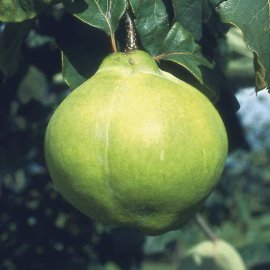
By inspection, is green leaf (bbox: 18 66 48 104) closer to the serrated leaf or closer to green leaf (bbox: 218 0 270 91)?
the serrated leaf

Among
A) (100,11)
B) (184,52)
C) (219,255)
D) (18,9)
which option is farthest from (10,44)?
(219,255)

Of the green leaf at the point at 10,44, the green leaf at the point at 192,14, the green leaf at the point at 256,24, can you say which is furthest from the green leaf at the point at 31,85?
the green leaf at the point at 256,24

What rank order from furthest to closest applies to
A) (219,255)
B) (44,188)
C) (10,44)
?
(219,255), (44,188), (10,44)

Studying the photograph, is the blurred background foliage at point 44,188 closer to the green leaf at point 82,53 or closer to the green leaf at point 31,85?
the green leaf at point 31,85

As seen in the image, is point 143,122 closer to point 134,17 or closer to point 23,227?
point 134,17

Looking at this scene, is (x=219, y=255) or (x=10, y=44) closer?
(x=10, y=44)

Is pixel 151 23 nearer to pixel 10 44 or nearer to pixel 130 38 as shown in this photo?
pixel 130 38

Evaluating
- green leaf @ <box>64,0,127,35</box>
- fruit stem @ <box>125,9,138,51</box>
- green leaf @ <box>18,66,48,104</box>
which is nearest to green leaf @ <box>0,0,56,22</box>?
green leaf @ <box>64,0,127,35</box>
